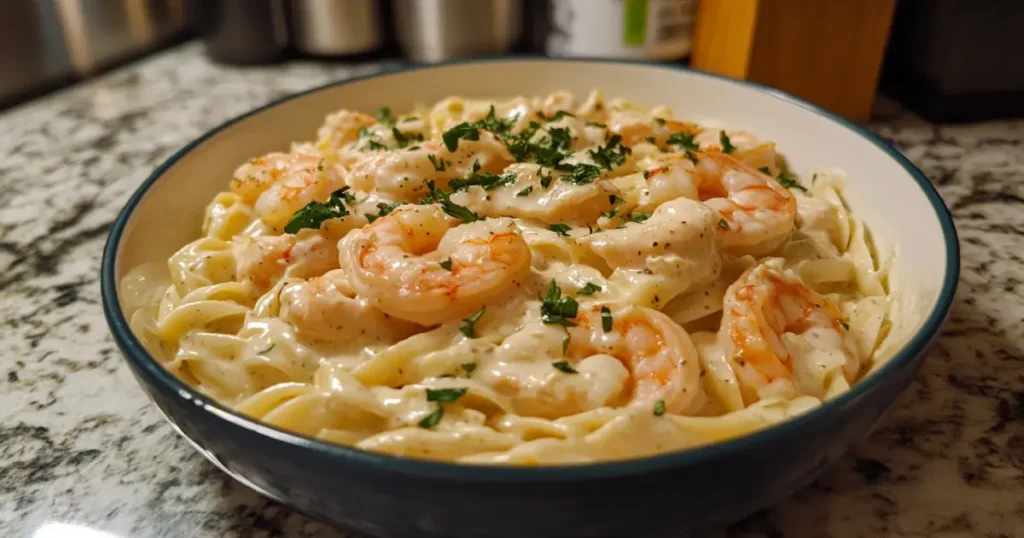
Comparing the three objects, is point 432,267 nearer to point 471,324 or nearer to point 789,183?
point 471,324

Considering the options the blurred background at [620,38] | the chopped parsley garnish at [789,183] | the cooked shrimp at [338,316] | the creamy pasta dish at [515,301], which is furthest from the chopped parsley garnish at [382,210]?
the blurred background at [620,38]

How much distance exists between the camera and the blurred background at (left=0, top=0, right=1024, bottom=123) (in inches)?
104

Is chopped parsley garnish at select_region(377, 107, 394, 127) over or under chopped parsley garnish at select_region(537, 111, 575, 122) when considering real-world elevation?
under

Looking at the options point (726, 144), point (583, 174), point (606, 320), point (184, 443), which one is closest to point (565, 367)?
point (606, 320)

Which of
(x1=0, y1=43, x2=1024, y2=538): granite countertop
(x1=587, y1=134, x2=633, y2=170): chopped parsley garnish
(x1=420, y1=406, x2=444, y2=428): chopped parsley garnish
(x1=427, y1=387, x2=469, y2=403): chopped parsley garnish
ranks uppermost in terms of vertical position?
(x1=587, y1=134, x2=633, y2=170): chopped parsley garnish

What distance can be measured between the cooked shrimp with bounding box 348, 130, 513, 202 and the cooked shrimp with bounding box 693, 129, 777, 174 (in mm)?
547

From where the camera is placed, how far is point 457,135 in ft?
5.89

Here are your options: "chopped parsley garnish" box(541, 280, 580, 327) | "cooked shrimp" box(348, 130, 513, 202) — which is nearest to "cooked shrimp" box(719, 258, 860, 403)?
"chopped parsley garnish" box(541, 280, 580, 327)

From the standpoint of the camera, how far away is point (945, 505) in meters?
1.32

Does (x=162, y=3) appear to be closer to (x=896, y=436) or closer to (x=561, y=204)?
(x=561, y=204)

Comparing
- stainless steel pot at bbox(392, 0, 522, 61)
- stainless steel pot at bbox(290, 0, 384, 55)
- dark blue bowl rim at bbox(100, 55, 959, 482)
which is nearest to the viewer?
dark blue bowl rim at bbox(100, 55, 959, 482)

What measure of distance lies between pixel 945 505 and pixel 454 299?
88 cm

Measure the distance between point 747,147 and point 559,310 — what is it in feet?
2.84

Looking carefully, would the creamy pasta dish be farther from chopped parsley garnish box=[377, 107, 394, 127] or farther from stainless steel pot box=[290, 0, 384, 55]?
stainless steel pot box=[290, 0, 384, 55]
